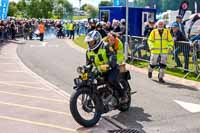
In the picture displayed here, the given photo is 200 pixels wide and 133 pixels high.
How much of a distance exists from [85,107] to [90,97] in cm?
21

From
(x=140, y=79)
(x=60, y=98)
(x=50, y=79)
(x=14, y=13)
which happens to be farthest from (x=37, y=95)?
(x=14, y=13)

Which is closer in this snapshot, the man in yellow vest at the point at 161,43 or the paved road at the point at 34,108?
the paved road at the point at 34,108

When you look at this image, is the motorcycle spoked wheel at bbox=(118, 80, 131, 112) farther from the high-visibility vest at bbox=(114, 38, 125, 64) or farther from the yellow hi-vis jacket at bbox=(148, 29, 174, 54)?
the yellow hi-vis jacket at bbox=(148, 29, 174, 54)

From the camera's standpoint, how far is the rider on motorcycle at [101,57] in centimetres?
847

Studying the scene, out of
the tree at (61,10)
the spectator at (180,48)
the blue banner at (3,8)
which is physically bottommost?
the spectator at (180,48)

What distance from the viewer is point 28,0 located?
75.4m

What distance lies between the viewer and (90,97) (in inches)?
328

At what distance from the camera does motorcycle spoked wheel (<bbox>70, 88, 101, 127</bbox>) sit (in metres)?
8.15

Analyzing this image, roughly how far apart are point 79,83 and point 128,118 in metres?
1.47

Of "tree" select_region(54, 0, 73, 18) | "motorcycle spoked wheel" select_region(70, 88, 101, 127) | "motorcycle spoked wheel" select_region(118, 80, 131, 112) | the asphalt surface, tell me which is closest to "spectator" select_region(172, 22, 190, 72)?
the asphalt surface

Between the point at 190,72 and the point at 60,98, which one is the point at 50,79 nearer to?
the point at 60,98

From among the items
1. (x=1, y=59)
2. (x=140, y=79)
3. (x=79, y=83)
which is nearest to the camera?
(x=79, y=83)

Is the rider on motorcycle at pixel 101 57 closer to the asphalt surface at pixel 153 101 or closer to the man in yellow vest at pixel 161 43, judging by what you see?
the asphalt surface at pixel 153 101

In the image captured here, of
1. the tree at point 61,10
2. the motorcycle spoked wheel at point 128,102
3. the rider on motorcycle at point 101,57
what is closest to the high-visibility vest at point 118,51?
the motorcycle spoked wheel at point 128,102
